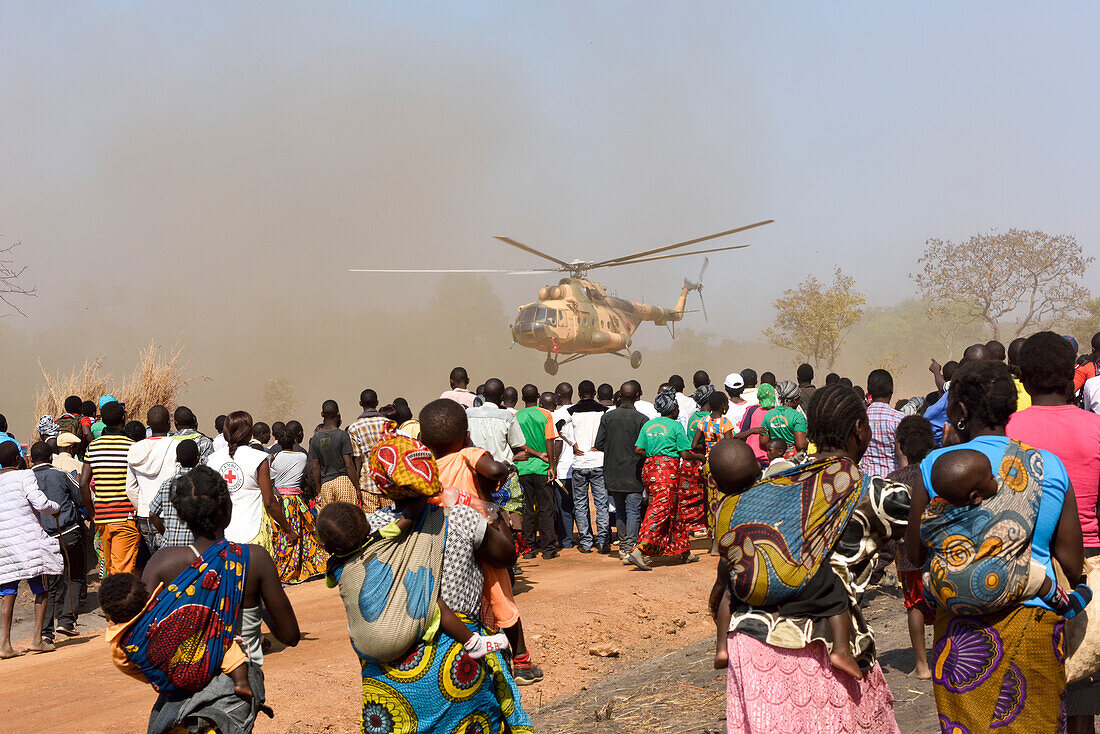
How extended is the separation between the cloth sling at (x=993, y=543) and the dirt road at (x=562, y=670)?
190 centimetres

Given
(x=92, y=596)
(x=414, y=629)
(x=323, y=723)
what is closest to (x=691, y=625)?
(x=323, y=723)

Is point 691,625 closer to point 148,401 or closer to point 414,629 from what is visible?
point 414,629

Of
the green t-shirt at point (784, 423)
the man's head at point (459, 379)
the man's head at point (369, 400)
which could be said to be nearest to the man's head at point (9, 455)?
the man's head at point (369, 400)

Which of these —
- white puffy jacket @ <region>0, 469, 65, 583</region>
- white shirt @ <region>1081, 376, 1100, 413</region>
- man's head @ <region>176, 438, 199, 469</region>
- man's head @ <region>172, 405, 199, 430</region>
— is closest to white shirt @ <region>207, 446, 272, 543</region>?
man's head @ <region>172, 405, 199, 430</region>

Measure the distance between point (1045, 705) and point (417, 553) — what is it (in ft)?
6.75

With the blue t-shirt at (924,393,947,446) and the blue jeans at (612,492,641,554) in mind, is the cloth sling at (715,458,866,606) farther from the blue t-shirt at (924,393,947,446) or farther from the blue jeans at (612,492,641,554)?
the blue jeans at (612,492,641,554)

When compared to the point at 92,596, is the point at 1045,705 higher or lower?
higher

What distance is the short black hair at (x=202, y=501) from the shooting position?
3348 mm

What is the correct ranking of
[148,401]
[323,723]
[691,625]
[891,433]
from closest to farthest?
[323,723] < [891,433] < [691,625] < [148,401]

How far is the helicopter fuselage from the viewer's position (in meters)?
25.0

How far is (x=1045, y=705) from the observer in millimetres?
3049

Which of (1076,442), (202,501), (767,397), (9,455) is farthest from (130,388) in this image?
(1076,442)

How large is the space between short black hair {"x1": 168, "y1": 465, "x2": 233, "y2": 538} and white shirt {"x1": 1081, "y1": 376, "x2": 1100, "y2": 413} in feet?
19.9

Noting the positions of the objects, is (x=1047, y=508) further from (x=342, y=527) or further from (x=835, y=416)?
(x=342, y=527)
